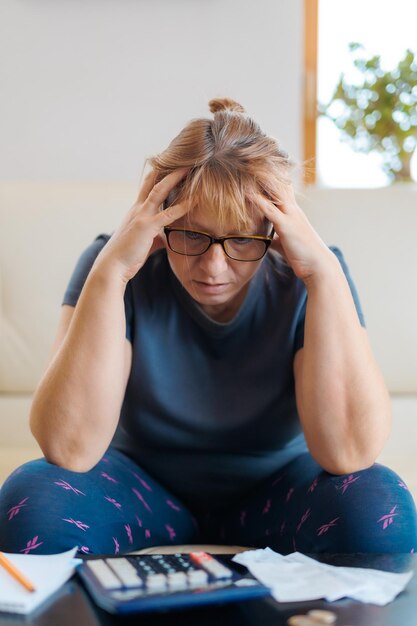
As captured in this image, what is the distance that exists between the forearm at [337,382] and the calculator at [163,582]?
0.36m

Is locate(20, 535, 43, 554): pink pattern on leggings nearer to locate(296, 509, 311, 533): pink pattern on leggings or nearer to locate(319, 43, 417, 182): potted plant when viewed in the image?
locate(296, 509, 311, 533): pink pattern on leggings

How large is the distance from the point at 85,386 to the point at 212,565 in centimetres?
42

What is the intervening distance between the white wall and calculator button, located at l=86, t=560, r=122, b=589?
71.2 inches

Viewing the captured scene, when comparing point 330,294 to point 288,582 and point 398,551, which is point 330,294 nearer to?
point 398,551

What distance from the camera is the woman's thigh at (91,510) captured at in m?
1.01

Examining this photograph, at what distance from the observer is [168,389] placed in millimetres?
1316

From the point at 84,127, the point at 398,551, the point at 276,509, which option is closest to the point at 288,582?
the point at 398,551

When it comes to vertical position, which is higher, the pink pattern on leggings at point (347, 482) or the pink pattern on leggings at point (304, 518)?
the pink pattern on leggings at point (347, 482)

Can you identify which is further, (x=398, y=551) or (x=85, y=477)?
(x=85, y=477)

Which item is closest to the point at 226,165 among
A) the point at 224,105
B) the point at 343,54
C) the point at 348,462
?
the point at 224,105

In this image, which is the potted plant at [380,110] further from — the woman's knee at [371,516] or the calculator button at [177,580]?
the calculator button at [177,580]

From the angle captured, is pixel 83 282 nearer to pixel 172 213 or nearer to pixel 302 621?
pixel 172 213

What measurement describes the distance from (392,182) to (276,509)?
166 centimetres

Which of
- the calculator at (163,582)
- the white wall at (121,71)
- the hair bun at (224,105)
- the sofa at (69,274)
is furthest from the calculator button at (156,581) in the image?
the white wall at (121,71)
